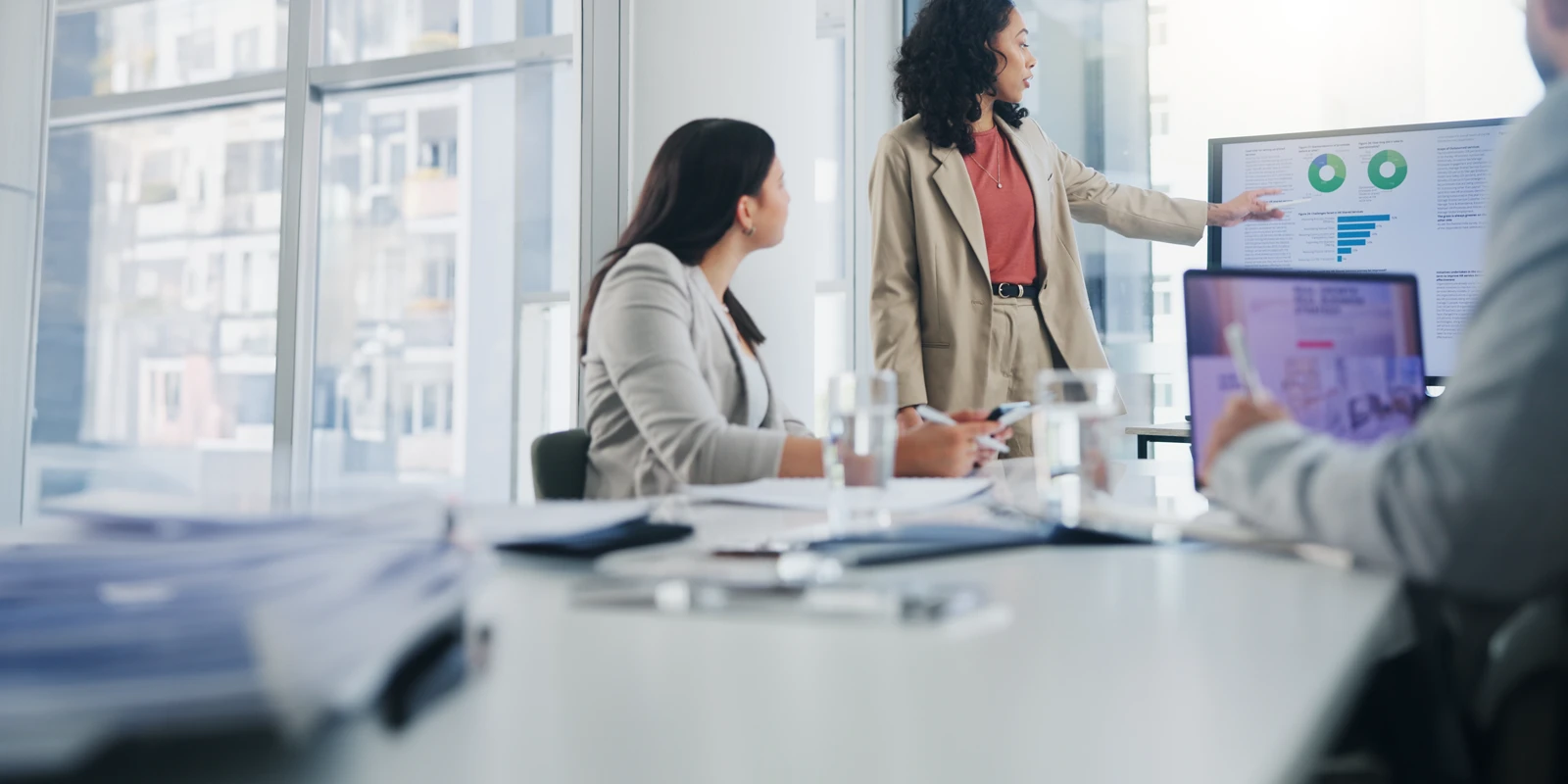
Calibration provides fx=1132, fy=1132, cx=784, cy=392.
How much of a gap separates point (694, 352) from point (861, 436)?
0.73 meters

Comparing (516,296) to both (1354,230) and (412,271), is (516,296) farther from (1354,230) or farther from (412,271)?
(1354,230)

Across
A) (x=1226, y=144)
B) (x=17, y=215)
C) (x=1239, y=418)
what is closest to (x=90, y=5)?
(x=17, y=215)

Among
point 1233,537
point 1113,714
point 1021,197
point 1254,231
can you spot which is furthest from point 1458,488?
point 1021,197

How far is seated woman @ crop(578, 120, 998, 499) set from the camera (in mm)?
1635

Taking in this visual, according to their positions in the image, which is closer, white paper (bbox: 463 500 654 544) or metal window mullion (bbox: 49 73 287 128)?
white paper (bbox: 463 500 654 544)

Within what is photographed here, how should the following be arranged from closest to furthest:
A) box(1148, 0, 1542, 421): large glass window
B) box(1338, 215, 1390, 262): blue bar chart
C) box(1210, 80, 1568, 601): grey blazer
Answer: box(1210, 80, 1568, 601): grey blazer, box(1338, 215, 1390, 262): blue bar chart, box(1148, 0, 1542, 421): large glass window

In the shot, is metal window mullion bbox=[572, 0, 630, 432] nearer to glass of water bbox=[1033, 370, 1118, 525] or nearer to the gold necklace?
the gold necklace

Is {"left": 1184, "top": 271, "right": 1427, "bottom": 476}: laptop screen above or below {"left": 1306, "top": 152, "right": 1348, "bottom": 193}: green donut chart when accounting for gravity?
below

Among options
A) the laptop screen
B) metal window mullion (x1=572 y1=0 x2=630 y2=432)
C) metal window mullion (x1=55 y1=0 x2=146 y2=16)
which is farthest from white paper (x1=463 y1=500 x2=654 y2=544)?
metal window mullion (x1=55 y1=0 x2=146 y2=16)

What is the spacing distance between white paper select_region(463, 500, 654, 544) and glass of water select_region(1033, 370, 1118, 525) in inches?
15.9

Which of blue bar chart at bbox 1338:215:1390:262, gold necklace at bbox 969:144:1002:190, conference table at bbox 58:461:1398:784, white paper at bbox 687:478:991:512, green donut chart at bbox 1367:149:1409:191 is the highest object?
gold necklace at bbox 969:144:1002:190

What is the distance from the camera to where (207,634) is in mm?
375

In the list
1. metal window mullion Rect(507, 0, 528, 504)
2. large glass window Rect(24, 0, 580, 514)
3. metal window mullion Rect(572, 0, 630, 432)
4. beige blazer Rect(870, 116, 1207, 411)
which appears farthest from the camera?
metal window mullion Rect(507, 0, 528, 504)

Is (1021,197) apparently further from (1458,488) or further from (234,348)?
(234,348)
